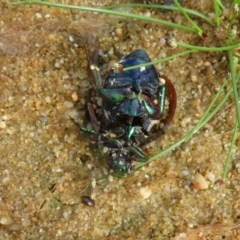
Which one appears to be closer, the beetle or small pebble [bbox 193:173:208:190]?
the beetle

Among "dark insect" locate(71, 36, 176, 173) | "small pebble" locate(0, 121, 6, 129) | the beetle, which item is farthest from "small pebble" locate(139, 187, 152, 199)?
"small pebble" locate(0, 121, 6, 129)

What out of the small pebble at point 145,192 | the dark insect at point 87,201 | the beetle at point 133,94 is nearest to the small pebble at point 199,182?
the small pebble at point 145,192

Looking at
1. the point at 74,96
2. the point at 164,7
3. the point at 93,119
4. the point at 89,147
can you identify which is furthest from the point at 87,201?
the point at 164,7

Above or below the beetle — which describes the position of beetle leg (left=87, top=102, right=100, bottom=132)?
below

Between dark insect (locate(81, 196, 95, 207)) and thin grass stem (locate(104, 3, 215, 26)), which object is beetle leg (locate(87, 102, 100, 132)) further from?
thin grass stem (locate(104, 3, 215, 26))

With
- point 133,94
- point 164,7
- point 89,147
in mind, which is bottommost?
point 89,147

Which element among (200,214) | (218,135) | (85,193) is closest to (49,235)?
(85,193)

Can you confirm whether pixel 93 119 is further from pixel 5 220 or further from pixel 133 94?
pixel 5 220
